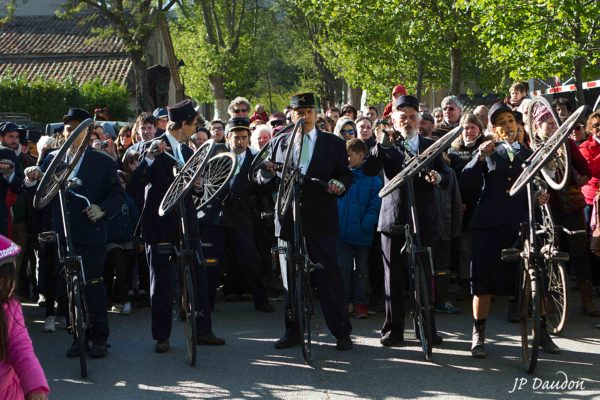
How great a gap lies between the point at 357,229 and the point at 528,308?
2.88 metres

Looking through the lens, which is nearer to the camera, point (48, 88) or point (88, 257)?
point (88, 257)

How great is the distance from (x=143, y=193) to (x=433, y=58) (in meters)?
22.7

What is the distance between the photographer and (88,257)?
8781 mm

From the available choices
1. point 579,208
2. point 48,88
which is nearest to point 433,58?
point 48,88

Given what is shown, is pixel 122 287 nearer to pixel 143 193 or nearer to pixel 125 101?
pixel 143 193

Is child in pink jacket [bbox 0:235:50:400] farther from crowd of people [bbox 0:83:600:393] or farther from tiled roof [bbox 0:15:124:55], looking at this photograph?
tiled roof [bbox 0:15:124:55]

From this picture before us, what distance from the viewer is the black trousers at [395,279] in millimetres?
8789

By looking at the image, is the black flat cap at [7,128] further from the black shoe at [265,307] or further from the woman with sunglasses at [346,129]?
the woman with sunglasses at [346,129]

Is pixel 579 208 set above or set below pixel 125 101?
below

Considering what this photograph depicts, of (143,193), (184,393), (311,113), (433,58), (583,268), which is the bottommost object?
(184,393)

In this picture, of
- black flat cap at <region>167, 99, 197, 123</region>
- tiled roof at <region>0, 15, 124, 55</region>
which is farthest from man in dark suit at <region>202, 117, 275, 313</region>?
tiled roof at <region>0, 15, 124, 55</region>

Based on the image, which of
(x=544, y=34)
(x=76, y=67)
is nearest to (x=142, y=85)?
(x=76, y=67)

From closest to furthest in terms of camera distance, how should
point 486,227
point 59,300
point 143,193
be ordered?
point 486,227 < point 143,193 < point 59,300

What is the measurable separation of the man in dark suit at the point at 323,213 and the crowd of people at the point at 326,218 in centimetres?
1
